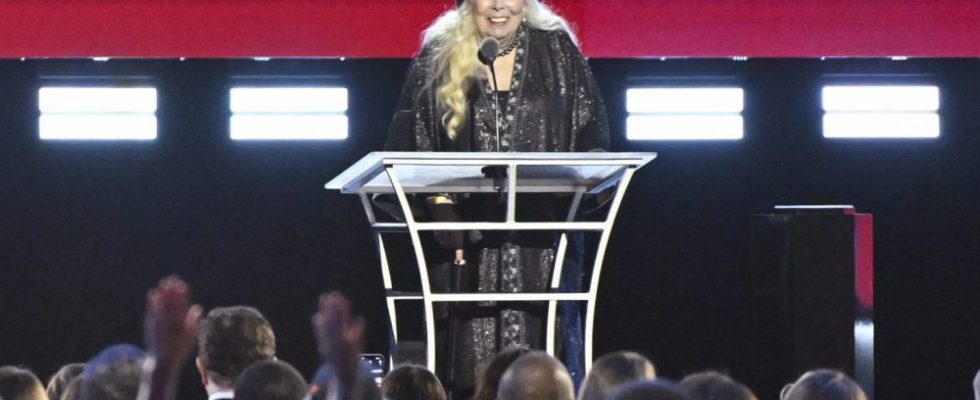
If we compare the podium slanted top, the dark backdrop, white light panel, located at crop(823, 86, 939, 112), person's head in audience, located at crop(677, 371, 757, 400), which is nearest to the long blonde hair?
the podium slanted top

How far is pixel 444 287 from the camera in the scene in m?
4.18

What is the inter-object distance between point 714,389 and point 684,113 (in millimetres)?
3448

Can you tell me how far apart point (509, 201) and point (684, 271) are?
267 centimetres

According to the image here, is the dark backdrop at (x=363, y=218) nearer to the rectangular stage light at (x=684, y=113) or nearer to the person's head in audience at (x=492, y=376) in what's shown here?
the rectangular stage light at (x=684, y=113)

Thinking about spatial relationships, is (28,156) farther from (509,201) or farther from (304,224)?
(509,201)

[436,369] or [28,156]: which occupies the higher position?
[28,156]

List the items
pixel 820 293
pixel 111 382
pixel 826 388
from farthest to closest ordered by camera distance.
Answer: pixel 820 293 < pixel 826 388 < pixel 111 382

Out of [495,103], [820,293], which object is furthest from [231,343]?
[820,293]

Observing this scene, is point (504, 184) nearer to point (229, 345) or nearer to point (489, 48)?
point (489, 48)

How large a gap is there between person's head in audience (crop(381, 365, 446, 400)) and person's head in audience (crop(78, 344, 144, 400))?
543 mm

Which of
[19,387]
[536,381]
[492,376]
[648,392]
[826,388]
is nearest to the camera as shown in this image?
[648,392]

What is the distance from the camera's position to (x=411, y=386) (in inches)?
125

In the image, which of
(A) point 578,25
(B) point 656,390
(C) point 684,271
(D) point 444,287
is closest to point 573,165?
(D) point 444,287

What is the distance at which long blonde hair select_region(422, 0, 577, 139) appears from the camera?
416cm
